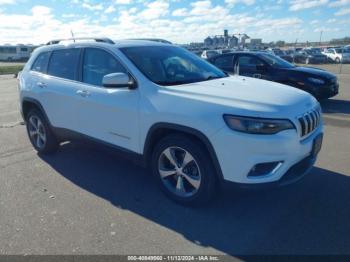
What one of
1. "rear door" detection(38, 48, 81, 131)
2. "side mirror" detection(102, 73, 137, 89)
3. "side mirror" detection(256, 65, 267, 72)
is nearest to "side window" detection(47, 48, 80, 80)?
"rear door" detection(38, 48, 81, 131)

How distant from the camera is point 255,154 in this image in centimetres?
328

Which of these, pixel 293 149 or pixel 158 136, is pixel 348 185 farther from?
pixel 158 136

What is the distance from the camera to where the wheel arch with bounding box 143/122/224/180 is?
348 centimetres

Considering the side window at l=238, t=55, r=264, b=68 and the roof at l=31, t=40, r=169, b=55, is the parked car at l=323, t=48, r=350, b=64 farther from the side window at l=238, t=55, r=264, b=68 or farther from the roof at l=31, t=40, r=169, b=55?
the roof at l=31, t=40, r=169, b=55

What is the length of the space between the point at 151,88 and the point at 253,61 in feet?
24.6

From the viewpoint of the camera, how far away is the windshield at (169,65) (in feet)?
13.9

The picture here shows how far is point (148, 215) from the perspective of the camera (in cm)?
382

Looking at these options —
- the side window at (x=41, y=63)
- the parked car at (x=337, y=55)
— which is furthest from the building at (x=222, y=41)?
the side window at (x=41, y=63)

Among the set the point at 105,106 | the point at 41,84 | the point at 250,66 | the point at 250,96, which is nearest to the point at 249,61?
the point at 250,66

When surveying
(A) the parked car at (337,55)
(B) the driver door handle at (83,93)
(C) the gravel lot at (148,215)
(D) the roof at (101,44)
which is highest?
(D) the roof at (101,44)

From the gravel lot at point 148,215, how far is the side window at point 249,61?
5.77 m

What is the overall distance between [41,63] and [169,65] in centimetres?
243

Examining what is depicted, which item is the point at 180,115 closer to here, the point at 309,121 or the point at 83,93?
→ the point at 309,121

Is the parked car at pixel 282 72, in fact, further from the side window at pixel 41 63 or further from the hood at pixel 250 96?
the side window at pixel 41 63
